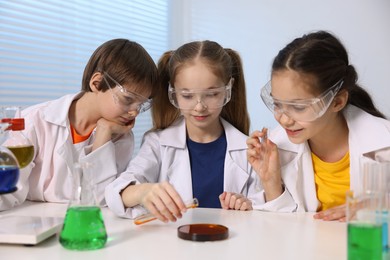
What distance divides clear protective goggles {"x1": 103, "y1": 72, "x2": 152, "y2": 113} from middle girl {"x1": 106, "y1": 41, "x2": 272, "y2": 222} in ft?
0.40

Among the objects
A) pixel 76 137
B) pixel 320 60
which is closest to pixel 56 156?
pixel 76 137

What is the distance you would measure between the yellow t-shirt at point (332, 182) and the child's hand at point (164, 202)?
0.67 metres

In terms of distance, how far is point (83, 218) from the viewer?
38.9 inches

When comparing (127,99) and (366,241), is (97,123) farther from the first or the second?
(366,241)

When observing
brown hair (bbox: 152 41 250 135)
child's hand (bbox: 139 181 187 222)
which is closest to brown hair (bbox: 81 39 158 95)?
brown hair (bbox: 152 41 250 135)

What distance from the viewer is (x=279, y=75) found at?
1.58m

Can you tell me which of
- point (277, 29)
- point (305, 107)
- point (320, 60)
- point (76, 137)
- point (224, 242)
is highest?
point (277, 29)

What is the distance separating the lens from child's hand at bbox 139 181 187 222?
118cm

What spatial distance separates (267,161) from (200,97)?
35cm

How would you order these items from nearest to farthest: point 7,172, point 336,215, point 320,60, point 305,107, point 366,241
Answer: point 366,241 < point 7,172 < point 336,215 < point 305,107 < point 320,60

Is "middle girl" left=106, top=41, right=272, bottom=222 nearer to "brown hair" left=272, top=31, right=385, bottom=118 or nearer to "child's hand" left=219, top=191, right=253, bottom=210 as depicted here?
"child's hand" left=219, top=191, right=253, bottom=210

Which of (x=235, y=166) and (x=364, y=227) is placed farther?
(x=235, y=166)

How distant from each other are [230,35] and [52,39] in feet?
6.06

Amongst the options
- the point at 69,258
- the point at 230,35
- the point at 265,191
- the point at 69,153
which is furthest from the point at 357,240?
the point at 230,35
